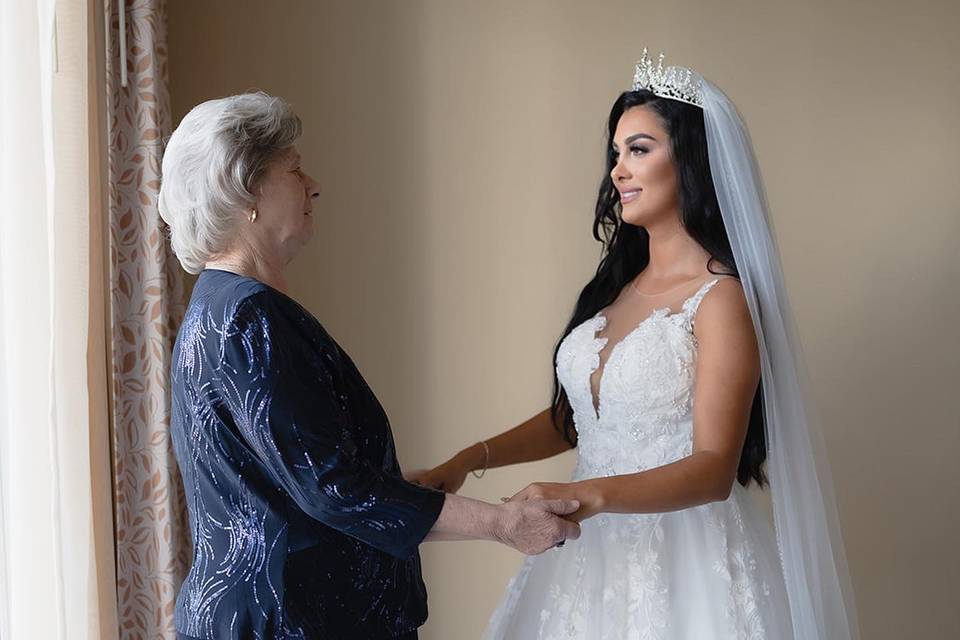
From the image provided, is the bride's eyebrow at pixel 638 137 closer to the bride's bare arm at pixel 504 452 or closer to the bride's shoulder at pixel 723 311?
the bride's shoulder at pixel 723 311

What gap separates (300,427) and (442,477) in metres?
0.79

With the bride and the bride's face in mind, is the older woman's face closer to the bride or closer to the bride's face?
the bride

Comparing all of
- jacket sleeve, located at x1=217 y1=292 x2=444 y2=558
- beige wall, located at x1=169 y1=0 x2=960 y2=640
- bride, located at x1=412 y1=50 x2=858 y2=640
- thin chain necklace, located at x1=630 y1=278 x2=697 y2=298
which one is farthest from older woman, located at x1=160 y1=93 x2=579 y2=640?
beige wall, located at x1=169 y1=0 x2=960 y2=640

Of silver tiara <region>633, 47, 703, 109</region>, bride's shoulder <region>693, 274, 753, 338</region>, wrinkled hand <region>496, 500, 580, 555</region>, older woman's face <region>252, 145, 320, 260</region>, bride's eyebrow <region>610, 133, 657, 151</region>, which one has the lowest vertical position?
wrinkled hand <region>496, 500, 580, 555</region>

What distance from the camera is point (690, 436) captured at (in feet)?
6.69

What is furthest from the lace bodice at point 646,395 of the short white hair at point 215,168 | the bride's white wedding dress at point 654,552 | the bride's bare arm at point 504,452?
the short white hair at point 215,168

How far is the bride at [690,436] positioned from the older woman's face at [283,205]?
57 cm

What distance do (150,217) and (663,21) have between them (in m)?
1.57

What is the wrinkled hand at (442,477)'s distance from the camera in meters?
2.23

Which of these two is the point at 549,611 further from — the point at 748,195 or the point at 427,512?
the point at 748,195

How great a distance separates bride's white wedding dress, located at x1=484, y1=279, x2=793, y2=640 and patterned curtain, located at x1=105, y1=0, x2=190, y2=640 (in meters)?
0.82

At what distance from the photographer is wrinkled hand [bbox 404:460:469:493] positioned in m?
2.23

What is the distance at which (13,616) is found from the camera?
1932 mm

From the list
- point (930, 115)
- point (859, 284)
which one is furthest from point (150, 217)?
point (930, 115)
